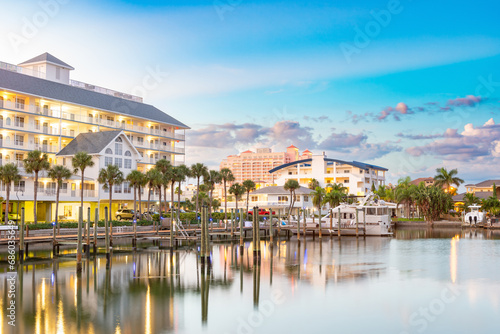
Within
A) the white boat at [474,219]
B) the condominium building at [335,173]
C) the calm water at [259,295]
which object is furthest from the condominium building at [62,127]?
the white boat at [474,219]

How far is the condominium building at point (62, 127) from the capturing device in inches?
2709

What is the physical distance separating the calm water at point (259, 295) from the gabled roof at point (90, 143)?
87.2 ft

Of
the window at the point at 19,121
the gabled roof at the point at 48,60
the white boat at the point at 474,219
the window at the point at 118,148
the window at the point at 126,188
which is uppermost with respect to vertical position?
the gabled roof at the point at 48,60

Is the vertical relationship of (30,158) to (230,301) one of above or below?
above

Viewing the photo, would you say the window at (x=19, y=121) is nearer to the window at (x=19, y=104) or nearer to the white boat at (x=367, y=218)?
the window at (x=19, y=104)

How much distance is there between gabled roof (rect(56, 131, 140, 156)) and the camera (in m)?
72.5

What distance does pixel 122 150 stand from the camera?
76.1 metres

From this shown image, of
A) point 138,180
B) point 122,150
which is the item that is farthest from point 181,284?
point 122,150

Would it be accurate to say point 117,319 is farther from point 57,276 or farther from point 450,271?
point 450,271

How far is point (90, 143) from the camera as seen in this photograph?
73.7 metres

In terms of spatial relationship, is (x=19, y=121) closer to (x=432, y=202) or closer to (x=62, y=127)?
(x=62, y=127)

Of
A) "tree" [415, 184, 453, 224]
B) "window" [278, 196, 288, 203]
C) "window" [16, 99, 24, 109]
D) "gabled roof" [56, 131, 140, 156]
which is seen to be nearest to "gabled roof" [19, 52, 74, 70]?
"window" [16, 99, 24, 109]

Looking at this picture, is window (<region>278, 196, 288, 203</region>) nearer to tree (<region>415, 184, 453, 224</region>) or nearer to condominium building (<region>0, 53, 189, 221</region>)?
tree (<region>415, 184, 453, 224</region>)

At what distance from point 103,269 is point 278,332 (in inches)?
786
